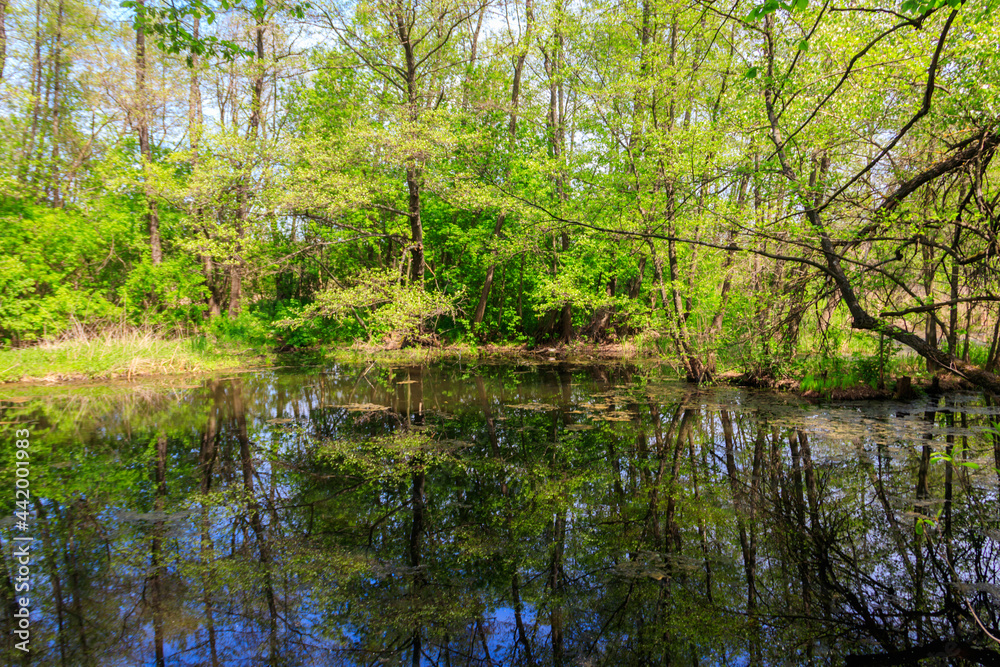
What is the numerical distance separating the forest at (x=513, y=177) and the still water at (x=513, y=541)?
4.74 ft

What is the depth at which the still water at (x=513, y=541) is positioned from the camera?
245cm

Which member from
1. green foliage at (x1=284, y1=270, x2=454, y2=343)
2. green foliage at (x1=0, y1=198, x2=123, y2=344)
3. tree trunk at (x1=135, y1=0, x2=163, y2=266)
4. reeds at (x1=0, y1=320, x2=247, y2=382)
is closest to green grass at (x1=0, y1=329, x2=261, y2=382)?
reeds at (x1=0, y1=320, x2=247, y2=382)

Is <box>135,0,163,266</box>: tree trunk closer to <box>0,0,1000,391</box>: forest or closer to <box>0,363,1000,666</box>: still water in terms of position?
<box>0,0,1000,391</box>: forest

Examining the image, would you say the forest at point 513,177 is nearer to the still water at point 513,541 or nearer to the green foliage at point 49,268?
the green foliage at point 49,268

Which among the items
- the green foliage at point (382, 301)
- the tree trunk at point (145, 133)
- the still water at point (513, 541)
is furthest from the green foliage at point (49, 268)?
the still water at point (513, 541)

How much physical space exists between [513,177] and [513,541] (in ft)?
43.8

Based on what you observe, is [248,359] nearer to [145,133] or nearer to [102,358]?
[102,358]

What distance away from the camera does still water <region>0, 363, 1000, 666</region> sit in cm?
245

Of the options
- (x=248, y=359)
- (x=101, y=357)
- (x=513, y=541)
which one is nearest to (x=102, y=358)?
(x=101, y=357)

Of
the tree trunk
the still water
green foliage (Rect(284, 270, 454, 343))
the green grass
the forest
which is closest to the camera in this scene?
the still water

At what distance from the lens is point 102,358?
34.2ft

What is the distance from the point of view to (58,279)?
1198cm

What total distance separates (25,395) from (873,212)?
1237 centimetres

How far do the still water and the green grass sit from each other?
393cm
